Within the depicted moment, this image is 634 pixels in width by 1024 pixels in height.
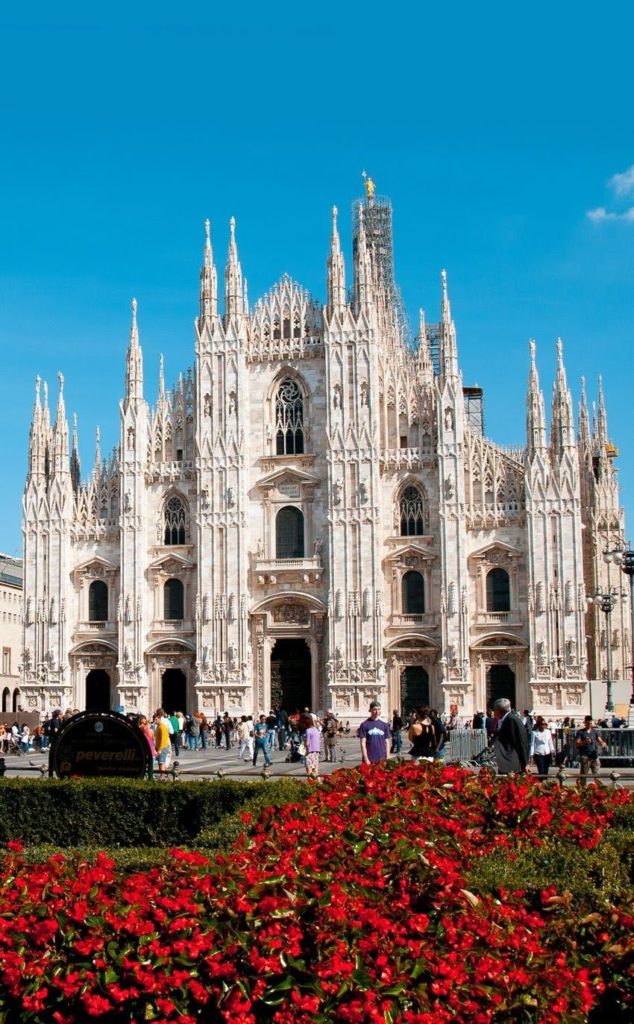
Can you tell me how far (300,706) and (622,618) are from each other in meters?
17.2

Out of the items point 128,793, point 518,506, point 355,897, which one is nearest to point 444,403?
point 518,506

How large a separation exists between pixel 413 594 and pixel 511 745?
98.7ft

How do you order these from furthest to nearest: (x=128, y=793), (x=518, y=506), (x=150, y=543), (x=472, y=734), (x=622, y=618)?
(x=622, y=618)
(x=150, y=543)
(x=518, y=506)
(x=472, y=734)
(x=128, y=793)

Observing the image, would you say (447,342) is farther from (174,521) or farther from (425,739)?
(425,739)

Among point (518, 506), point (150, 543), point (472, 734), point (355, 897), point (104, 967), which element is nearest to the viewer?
point (104, 967)

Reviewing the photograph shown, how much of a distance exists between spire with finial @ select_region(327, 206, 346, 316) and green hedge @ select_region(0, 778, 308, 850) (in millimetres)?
35262

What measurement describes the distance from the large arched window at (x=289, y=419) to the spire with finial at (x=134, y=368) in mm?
6070

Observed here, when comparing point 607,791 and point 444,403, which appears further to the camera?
point 444,403

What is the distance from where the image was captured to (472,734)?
3052cm

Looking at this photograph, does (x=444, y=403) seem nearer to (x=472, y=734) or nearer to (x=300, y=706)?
(x=300, y=706)

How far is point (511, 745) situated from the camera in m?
18.0

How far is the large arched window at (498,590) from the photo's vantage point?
47.2m

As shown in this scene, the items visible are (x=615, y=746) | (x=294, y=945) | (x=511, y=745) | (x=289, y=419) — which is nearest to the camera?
(x=294, y=945)

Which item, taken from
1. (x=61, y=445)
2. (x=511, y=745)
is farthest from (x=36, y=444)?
(x=511, y=745)
